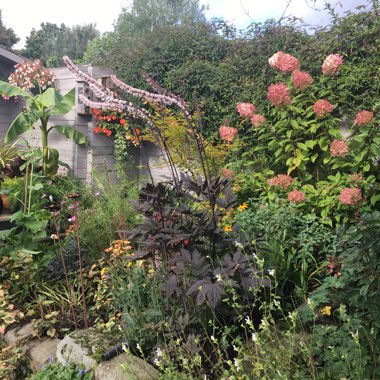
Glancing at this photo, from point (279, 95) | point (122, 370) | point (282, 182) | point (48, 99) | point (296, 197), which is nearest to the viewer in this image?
point (122, 370)

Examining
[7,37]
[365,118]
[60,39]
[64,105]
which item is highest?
[60,39]

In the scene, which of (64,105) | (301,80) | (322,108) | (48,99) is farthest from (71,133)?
(322,108)

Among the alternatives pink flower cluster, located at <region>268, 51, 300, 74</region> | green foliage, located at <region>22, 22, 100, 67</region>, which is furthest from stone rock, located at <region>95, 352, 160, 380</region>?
green foliage, located at <region>22, 22, 100, 67</region>

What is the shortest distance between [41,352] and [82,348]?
1.62 feet

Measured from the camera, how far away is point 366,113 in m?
4.28

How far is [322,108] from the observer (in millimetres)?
4535

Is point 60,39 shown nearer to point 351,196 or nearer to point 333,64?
point 333,64

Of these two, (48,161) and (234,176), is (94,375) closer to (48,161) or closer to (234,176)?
(234,176)

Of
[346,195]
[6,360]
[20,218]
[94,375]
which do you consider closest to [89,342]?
[94,375]

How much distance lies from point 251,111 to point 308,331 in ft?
9.07

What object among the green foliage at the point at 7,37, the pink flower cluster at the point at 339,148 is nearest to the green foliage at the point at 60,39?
the green foliage at the point at 7,37

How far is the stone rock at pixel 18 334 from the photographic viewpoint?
3.58 m

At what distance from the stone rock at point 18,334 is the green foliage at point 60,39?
30185mm

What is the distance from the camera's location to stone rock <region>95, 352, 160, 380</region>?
261 centimetres
